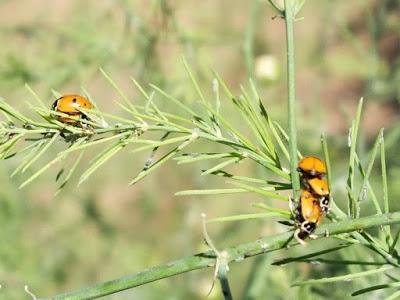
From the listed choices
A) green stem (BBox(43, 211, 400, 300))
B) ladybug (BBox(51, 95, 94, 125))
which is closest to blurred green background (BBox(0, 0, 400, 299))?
ladybug (BBox(51, 95, 94, 125))

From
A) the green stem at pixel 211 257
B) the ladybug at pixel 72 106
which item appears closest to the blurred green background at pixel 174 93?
the ladybug at pixel 72 106

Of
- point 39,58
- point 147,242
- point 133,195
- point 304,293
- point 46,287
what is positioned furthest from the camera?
point 133,195

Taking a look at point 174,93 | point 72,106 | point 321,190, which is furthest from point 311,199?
point 174,93

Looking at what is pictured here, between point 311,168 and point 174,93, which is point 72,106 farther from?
point 174,93

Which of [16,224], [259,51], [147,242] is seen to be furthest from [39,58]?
[259,51]

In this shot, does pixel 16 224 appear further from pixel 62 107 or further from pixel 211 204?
A: pixel 62 107

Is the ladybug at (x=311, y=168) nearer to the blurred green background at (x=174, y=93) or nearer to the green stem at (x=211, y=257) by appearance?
the green stem at (x=211, y=257)

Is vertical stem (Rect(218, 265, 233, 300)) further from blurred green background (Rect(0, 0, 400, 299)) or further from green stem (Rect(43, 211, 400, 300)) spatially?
blurred green background (Rect(0, 0, 400, 299))
